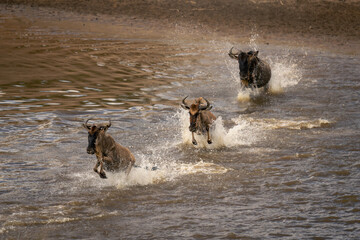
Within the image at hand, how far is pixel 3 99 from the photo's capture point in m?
17.3

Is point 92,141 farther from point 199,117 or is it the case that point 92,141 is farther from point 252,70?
point 252,70

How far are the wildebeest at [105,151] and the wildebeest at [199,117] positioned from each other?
1.86 metres

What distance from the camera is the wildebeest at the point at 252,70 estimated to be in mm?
17734

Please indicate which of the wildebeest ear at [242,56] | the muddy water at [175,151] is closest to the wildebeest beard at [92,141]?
the muddy water at [175,151]

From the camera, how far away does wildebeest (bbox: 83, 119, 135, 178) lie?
973 cm

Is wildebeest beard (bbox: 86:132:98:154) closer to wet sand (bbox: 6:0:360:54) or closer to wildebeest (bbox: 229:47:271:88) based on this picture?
wildebeest (bbox: 229:47:271:88)

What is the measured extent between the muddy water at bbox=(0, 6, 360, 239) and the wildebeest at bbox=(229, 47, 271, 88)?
0.45 meters

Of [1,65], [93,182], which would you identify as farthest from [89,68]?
[93,182]

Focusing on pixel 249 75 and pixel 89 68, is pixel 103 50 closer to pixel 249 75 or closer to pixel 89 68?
pixel 89 68

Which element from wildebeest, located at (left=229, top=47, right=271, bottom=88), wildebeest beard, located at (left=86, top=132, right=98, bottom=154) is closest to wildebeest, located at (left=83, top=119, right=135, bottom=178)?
wildebeest beard, located at (left=86, top=132, right=98, bottom=154)

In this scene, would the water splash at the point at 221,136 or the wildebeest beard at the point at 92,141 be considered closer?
the wildebeest beard at the point at 92,141

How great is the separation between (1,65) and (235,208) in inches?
600

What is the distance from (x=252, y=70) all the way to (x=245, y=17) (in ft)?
56.3

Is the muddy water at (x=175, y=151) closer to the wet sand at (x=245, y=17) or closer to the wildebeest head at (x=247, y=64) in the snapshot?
the wildebeest head at (x=247, y=64)
